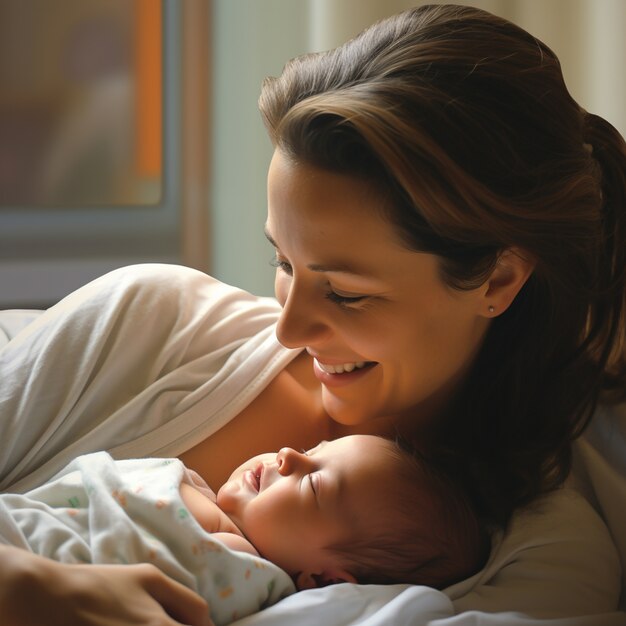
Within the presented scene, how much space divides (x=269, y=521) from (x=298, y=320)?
0.30 meters

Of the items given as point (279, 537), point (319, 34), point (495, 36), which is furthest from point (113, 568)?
point (319, 34)

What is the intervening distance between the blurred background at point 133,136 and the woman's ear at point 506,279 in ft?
4.57

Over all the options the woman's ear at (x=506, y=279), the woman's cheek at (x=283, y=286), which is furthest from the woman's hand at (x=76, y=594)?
the woman's ear at (x=506, y=279)

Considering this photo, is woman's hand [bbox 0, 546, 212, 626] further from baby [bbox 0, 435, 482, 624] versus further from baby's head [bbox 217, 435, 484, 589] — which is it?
baby's head [bbox 217, 435, 484, 589]

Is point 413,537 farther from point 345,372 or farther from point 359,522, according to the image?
point 345,372

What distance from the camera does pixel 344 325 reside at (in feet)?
4.94

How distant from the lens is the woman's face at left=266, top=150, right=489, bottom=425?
1424 millimetres

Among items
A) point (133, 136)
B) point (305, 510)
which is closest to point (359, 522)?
point (305, 510)

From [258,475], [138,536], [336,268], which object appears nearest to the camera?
[138,536]

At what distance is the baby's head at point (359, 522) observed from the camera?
1.46 m

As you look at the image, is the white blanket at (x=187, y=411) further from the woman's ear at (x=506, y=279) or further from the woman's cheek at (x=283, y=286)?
the woman's ear at (x=506, y=279)

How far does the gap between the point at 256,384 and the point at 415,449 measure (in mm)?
305

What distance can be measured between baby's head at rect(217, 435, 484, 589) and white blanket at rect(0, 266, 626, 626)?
7 centimetres

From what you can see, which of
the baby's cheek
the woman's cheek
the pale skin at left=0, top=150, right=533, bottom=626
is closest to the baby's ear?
the baby's cheek
